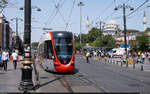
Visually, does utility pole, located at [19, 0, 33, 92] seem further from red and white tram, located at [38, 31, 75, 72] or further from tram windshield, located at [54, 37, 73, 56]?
tram windshield, located at [54, 37, 73, 56]

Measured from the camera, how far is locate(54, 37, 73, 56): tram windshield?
56.3 feet

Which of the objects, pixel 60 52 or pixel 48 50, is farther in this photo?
pixel 48 50

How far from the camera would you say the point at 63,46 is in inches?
683

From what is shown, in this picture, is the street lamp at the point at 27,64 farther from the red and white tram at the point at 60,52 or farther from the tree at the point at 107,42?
the tree at the point at 107,42

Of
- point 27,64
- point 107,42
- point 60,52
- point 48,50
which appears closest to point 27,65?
Answer: point 27,64

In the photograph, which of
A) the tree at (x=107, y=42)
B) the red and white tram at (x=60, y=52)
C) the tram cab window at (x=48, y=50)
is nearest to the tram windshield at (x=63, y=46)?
the red and white tram at (x=60, y=52)

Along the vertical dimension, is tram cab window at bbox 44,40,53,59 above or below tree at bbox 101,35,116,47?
below

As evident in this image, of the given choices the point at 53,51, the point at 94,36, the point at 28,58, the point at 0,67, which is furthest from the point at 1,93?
the point at 94,36

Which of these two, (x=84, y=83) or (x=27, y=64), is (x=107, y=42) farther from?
(x=27, y=64)

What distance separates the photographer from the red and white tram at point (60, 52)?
17.0m

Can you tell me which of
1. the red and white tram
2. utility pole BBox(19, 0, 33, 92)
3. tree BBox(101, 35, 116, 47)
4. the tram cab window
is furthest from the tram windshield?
tree BBox(101, 35, 116, 47)

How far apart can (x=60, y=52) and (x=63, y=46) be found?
503 millimetres

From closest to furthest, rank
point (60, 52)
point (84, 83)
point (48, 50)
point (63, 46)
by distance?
point (84, 83)
point (60, 52)
point (63, 46)
point (48, 50)

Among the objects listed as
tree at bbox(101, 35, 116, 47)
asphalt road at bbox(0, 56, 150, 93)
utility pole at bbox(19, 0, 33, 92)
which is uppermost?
tree at bbox(101, 35, 116, 47)
